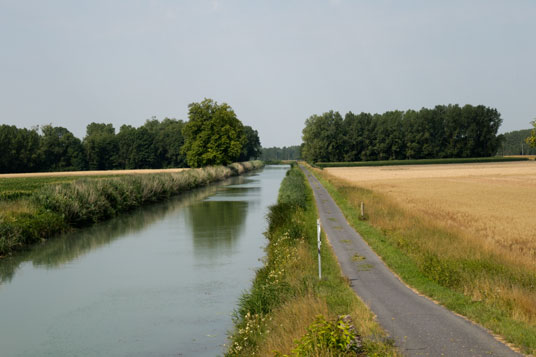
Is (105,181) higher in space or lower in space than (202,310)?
higher

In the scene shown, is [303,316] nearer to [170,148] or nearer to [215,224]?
[215,224]

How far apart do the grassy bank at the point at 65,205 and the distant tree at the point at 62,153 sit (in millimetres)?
86148

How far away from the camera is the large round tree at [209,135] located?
82.4 meters

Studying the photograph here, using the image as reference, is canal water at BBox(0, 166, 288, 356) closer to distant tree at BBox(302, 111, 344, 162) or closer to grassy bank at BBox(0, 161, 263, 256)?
grassy bank at BBox(0, 161, 263, 256)

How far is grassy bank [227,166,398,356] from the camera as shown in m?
7.59

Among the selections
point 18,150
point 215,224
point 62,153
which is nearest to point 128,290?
point 215,224

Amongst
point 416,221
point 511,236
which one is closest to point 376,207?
point 416,221

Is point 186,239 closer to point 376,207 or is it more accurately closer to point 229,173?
point 376,207

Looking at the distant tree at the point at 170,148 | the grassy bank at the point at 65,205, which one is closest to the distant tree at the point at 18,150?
the distant tree at the point at 170,148

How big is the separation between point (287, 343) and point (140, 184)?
3754 centimetres

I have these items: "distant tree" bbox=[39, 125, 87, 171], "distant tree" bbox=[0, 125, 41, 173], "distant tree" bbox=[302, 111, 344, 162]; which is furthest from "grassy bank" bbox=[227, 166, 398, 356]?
"distant tree" bbox=[302, 111, 344, 162]

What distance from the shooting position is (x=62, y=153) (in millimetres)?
125812

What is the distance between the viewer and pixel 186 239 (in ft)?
84.0

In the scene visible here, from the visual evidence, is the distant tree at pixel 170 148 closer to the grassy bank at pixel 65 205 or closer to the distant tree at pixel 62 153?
the distant tree at pixel 62 153
